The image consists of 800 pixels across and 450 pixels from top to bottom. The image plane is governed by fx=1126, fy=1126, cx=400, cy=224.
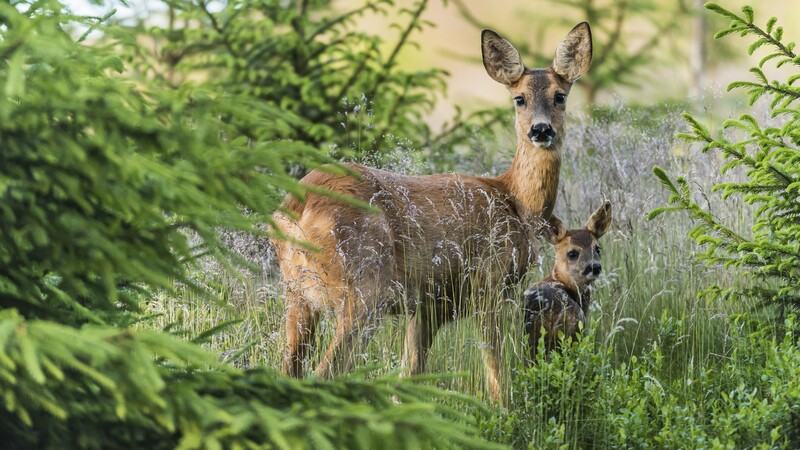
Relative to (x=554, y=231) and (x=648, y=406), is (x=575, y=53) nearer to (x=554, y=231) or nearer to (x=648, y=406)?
(x=554, y=231)

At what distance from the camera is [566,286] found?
628cm

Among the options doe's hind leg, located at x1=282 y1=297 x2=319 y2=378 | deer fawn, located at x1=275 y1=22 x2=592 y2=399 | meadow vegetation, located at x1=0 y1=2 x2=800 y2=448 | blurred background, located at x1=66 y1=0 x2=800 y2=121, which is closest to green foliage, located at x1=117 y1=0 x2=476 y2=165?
blurred background, located at x1=66 y1=0 x2=800 y2=121


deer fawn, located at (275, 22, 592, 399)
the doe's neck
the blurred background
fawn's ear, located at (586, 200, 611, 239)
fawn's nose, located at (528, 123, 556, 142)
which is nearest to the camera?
deer fawn, located at (275, 22, 592, 399)

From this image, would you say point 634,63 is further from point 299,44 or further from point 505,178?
point 505,178

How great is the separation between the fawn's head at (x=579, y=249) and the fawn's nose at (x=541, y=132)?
472mm

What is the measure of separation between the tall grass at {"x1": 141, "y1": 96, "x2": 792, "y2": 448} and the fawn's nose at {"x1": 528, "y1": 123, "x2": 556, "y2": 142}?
69cm

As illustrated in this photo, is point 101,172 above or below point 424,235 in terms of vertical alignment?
below

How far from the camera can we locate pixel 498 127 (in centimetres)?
1199

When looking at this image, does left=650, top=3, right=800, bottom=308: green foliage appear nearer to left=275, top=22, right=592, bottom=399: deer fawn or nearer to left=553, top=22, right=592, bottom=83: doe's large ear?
left=275, top=22, right=592, bottom=399: deer fawn

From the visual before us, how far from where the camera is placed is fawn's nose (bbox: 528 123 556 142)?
21.2 ft

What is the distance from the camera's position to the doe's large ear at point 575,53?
6.84 meters

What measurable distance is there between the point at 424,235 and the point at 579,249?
871 mm

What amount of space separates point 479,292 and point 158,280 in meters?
3.03

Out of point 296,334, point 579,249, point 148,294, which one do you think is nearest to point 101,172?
point 148,294
